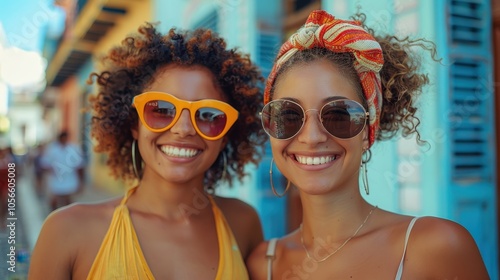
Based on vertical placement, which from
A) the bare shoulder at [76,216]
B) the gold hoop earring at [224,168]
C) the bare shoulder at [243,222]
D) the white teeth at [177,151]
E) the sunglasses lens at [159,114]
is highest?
the sunglasses lens at [159,114]

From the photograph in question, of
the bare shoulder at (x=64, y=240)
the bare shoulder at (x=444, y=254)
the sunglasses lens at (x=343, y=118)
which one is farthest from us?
the bare shoulder at (x=64, y=240)

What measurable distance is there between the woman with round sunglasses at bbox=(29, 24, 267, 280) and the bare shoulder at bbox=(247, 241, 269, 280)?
0.05 meters

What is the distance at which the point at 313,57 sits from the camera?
1892 millimetres

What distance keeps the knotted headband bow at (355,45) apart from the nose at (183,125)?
532mm

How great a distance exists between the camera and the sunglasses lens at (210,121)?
7.01 feet

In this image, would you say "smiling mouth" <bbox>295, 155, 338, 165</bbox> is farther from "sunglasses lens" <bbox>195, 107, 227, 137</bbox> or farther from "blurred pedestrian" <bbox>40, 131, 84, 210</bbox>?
"blurred pedestrian" <bbox>40, 131, 84, 210</bbox>

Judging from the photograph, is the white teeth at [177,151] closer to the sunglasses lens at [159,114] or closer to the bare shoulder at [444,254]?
the sunglasses lens at [159,114]

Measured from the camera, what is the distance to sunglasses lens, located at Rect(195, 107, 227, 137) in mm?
2137

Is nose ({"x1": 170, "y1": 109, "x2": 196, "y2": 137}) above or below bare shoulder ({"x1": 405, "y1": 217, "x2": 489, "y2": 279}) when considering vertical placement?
above

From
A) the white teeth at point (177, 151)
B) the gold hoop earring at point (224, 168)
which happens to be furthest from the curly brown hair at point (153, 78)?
the white teeth at point (177, 151)

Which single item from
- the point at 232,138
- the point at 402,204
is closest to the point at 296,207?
the point at 402,204

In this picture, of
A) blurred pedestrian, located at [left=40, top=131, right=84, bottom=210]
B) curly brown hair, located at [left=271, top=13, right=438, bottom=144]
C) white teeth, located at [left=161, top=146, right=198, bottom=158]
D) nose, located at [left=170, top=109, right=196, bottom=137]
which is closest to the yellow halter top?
white teeth, located at [left=161, top=146, right=198, bottom=158]

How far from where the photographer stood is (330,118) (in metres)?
1.77

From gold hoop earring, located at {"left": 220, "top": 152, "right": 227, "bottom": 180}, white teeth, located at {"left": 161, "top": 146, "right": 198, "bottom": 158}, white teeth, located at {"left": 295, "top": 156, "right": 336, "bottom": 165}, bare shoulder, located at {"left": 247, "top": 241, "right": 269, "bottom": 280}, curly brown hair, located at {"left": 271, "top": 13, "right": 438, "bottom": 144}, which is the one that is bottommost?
bare shoulder, located at {"left": 247, "top": 241, "right": 269, "bottom": 280}
